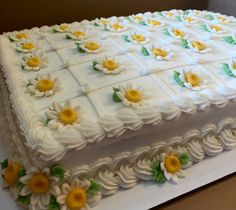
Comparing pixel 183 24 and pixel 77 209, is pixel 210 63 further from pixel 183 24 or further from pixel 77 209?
pixel 77 209

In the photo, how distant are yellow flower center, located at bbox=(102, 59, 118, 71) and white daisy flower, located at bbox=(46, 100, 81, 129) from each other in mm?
320

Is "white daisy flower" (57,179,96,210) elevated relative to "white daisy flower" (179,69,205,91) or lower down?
lower down

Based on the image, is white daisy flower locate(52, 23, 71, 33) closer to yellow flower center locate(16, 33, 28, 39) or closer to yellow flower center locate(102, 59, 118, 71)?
yellow flower center locate(16, 33, 28, 39)

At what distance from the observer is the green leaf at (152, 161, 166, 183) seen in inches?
51.7

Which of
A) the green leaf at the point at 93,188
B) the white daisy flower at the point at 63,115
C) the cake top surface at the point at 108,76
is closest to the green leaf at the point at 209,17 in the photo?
the cake top surface at the point at 108,76

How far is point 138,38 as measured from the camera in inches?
71.2

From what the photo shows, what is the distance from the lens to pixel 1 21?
243cm

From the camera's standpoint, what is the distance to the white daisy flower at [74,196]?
116cm

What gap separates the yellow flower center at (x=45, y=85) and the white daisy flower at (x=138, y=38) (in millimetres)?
596

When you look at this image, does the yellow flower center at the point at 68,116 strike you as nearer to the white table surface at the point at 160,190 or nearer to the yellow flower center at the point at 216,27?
the white table surface at the point at 160,190

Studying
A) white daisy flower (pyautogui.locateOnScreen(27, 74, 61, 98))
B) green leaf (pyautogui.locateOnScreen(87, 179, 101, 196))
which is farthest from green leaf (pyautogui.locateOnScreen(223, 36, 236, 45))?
green leaf (pyautogui.locateOnScreen(87, 179, 101, 196))

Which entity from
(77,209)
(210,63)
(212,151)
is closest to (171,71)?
(210,63)

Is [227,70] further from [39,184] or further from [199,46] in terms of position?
[39,184]

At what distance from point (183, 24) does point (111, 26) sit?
0.47 m
